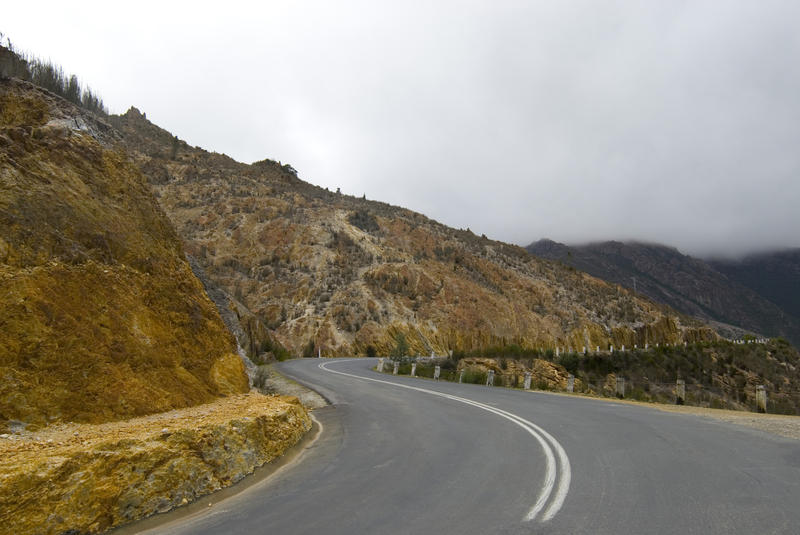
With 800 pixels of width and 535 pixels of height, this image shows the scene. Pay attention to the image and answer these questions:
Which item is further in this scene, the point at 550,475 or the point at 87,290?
the point at 87,290

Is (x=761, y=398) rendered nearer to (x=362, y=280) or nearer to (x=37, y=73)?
(x=37, y=73)

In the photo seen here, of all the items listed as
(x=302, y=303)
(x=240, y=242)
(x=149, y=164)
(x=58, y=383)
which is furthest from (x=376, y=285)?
(x=58, y=383)

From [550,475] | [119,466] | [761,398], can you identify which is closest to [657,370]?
[761,398]

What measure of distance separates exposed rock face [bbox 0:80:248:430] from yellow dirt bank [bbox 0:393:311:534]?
0.57 metres

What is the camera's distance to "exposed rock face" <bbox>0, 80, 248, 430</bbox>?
19.3 ft

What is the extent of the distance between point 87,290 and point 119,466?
358 centimetres

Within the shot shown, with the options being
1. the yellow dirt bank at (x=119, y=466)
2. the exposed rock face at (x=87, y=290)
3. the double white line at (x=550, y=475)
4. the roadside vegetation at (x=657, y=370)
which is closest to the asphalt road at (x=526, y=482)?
the double white line at (x=550, y=475)

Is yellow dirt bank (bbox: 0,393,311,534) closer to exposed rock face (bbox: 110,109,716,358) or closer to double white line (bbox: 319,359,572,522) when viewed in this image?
double white line (bbox: 319,359,572,522)

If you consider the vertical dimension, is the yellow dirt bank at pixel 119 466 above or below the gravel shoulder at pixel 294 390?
above

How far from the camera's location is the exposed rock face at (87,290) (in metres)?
5.89

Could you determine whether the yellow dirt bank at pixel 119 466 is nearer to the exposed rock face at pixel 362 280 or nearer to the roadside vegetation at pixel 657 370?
the roadside vegetation at pixel 657 370

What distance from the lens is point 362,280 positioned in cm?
4722

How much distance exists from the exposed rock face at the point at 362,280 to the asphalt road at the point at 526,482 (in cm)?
2514

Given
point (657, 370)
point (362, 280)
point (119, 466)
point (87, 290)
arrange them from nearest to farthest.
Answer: point (119, 466), point (87, 290), point (657, 370), point (362, 280)
